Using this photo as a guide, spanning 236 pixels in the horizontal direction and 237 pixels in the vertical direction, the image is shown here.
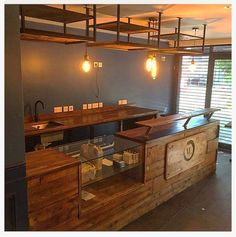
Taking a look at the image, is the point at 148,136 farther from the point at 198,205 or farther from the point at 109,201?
the point at 198,205

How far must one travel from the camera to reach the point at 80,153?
2.80 m

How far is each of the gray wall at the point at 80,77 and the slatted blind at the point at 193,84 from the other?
1.64 feet

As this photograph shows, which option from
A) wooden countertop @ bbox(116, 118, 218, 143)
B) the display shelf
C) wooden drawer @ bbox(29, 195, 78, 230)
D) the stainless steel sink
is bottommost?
wooden drawer @ bbox(29, 195, 78, 230)

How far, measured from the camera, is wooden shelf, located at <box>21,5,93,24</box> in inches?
85.7

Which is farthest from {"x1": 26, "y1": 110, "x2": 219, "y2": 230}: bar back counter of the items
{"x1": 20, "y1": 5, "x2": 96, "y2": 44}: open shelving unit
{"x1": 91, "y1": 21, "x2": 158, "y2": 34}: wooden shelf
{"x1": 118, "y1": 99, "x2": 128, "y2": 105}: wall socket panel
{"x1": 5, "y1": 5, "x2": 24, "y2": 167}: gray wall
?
{"x1": 118, "y1": 99, "x2": 128, "y2": 105}: wall socket panel

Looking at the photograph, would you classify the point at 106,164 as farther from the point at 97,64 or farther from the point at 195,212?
the point at 97,64

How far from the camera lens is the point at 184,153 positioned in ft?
12.8

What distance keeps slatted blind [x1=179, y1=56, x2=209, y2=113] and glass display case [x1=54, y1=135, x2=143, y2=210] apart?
3.88 metres

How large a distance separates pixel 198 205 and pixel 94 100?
112 inches

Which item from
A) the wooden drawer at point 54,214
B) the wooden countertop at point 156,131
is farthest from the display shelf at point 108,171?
the wooden drawer at point 54,214

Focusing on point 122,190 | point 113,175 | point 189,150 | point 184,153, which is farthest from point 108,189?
point 189,150

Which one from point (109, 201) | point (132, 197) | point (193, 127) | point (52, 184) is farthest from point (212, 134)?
point (52, 184)

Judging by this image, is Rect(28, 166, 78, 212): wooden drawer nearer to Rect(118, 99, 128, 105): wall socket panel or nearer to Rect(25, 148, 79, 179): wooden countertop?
Rect(25, 148, 79, 179): wooden countertop

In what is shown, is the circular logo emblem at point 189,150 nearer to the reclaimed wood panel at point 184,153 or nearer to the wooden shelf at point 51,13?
the reclaimed wood panel at point 184,153
